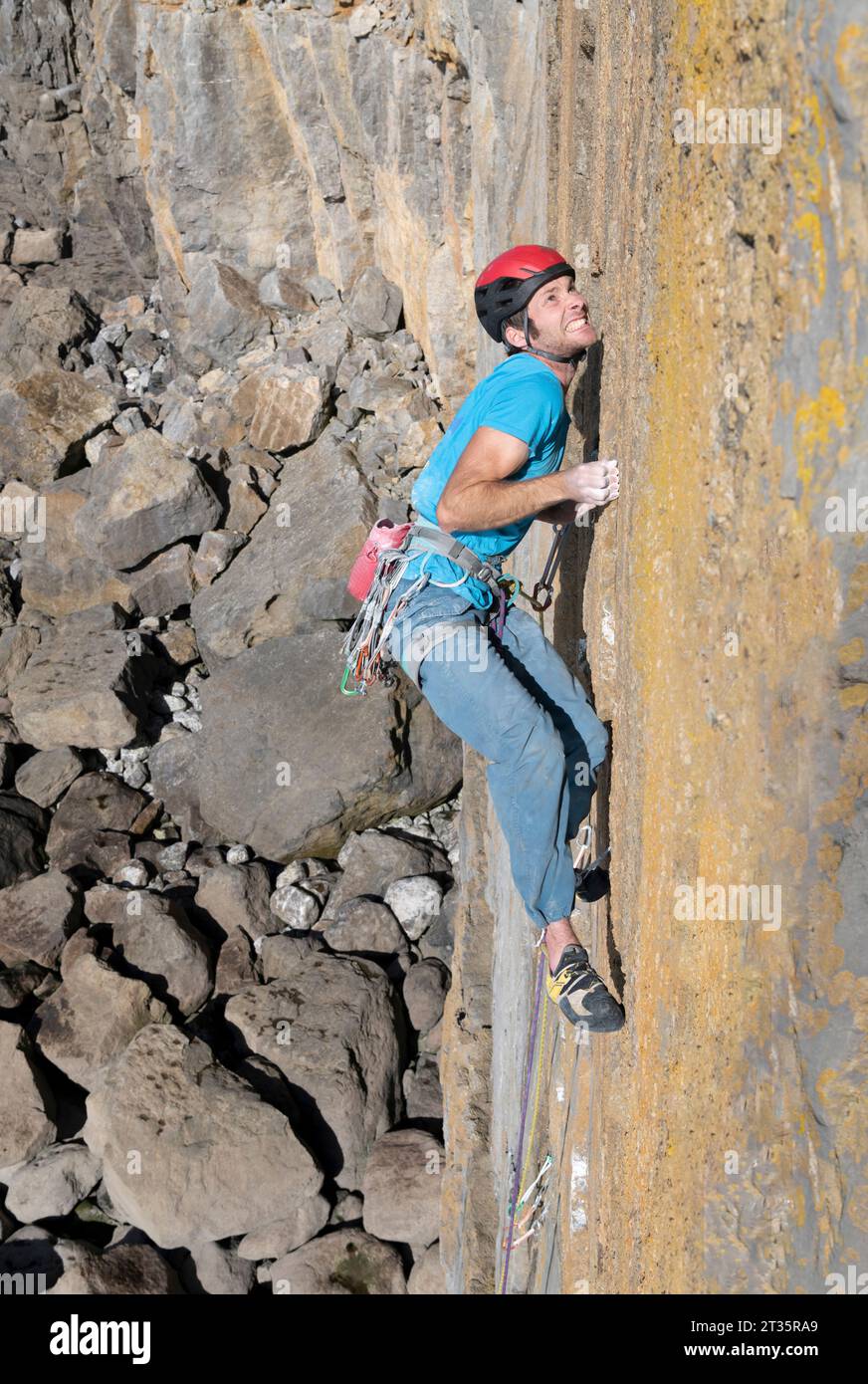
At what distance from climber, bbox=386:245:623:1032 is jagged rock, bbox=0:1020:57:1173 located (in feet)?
20.5

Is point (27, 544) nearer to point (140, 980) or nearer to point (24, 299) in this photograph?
point (24, 299)

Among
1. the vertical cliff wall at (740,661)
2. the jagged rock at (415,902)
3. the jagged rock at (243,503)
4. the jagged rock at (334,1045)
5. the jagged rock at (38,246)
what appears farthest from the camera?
→ the jagged rock at (38,246)

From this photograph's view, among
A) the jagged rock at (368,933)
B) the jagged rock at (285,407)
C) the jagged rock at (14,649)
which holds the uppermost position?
the jagged rock at (285,407)

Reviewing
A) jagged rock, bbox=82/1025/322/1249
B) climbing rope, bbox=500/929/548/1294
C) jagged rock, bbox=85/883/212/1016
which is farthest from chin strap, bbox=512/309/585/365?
jagged rock, bbox=85/883/212/1016

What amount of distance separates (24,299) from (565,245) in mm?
14009

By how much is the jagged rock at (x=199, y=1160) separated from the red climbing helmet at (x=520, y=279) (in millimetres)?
5530

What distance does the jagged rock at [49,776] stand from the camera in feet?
35.0

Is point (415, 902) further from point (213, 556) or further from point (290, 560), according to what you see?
point (213, 556)

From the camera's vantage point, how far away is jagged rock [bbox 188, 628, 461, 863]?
9039 millimetres

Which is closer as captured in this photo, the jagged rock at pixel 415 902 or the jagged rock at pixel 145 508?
the jagged rock at pixel 415 902

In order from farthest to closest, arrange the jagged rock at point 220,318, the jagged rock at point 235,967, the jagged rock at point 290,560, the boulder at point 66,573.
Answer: the jagged rock at point 220,318 → the boulder at point 66,573 → the jagged rock at point 290,560 → the jagged rock at point 235,967

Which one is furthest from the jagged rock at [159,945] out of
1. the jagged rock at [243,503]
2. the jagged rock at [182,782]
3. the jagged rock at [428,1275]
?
the jagged rock at [243,503]

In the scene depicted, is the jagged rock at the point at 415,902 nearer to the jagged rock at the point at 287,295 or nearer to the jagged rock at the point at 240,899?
the jagged rock at the point at 240,899

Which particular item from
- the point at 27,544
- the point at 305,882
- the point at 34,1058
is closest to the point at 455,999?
the point at 305,882
